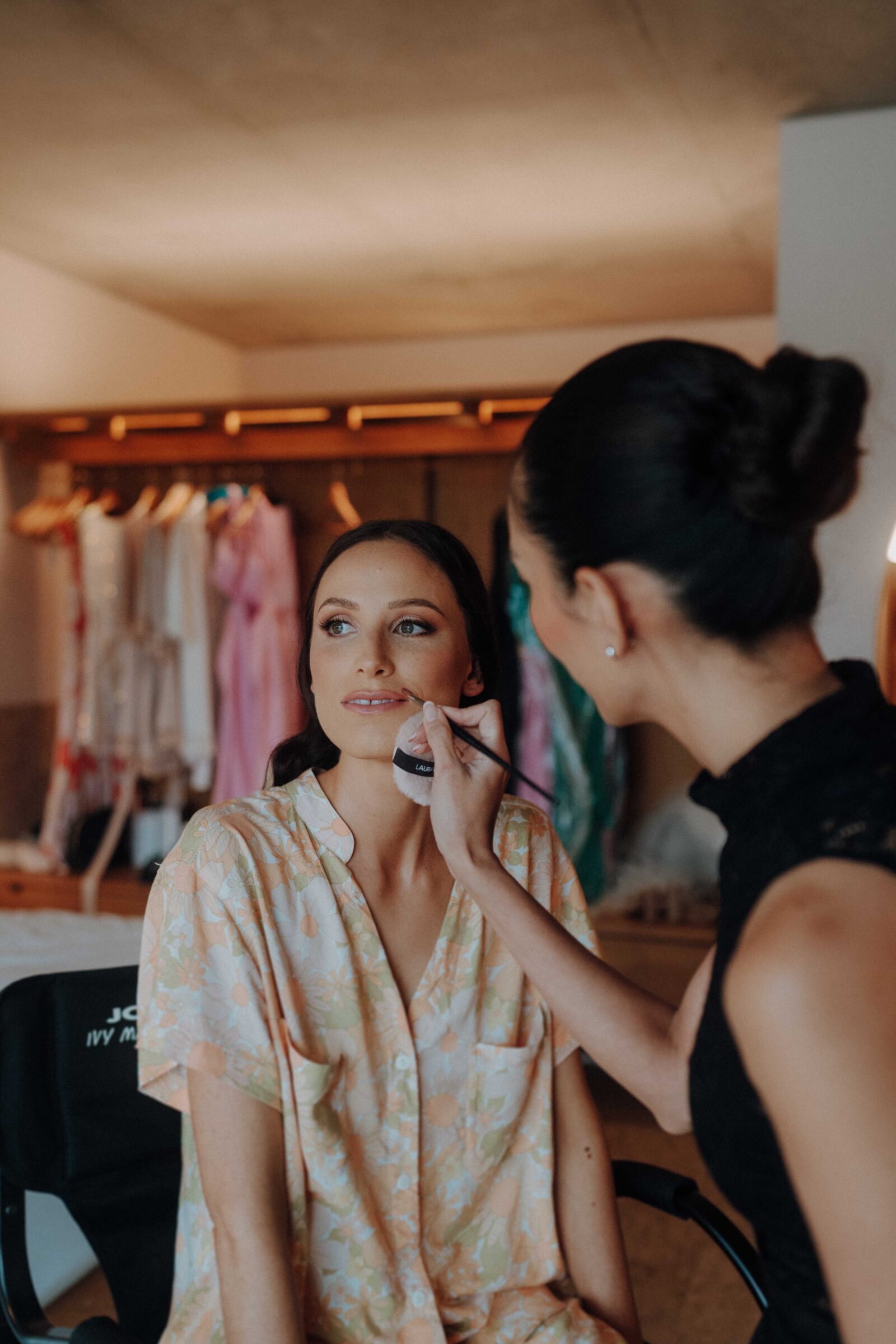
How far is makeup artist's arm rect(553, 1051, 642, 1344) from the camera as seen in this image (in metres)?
1.45

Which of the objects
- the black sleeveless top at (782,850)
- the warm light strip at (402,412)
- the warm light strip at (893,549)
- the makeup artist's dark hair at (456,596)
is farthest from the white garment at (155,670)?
the black sleeveless top at (782,850)

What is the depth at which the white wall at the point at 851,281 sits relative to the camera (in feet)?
10.1

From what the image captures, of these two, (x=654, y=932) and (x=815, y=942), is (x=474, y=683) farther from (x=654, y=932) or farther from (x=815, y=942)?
(x=654, y=932)

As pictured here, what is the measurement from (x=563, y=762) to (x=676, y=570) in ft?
9.90

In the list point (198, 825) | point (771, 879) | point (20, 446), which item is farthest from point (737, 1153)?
A: point (20, 446)

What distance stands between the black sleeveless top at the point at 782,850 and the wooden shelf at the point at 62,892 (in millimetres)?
3506

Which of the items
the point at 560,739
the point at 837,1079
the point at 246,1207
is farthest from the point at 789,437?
the point at 560,739

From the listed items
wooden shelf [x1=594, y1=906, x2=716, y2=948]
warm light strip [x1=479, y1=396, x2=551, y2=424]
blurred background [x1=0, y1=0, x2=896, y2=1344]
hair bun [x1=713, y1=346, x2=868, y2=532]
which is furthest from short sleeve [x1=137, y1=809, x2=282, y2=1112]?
warm light strip [x1=479, y1=396, x2=551, y2=424]

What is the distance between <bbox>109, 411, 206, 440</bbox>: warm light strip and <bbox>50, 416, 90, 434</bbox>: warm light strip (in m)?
0.09

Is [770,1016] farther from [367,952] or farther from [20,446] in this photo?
[20,446]

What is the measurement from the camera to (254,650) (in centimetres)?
425

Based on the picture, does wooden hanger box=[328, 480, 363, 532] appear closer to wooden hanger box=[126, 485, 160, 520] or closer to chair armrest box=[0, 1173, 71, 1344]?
wooden hanger box=[126, 485, 160, 520]

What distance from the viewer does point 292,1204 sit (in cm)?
129

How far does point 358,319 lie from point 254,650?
1.98 metres
